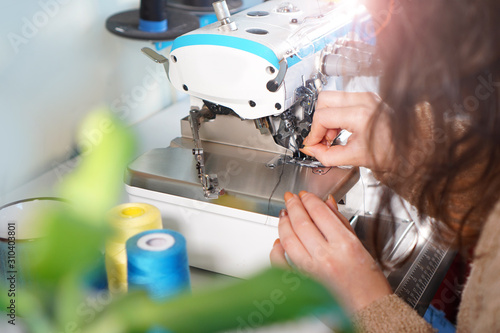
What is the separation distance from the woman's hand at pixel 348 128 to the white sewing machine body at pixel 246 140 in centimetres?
7

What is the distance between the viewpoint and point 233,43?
1.10 metres

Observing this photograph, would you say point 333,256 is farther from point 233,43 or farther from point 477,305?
point 233,43

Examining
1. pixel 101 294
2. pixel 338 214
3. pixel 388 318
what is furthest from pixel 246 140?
pixel 101 294

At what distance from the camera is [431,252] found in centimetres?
126

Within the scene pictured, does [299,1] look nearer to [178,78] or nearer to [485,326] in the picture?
[178,78]

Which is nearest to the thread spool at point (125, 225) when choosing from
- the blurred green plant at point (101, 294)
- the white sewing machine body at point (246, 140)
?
the white sewing machine body at point (246, 140)

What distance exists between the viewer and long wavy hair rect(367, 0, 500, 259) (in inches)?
27.8

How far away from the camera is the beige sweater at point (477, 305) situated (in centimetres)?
82

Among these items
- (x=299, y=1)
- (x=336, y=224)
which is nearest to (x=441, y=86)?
(x=336, y=224)

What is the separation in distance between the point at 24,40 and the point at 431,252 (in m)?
1.20

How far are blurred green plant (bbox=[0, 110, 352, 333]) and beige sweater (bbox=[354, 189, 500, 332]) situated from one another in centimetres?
57

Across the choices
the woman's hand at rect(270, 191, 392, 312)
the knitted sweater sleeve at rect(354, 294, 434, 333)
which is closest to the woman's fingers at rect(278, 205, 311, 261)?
the woman's hand at rect(270, 191, 392, 312)

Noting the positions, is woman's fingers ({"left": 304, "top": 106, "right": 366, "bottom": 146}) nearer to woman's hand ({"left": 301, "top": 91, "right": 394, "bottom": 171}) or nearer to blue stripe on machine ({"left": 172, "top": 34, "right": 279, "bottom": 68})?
woman's hand ({"left": 301, "top": 91, "right": 394, "bottom": 171})

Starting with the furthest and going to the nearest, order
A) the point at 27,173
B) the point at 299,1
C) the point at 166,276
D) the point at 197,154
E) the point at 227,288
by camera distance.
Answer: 1. the point at 27,173
2. the point at 299,1
3. the point at 197,154
4. the point at 166,276
5. the point at 227,288
